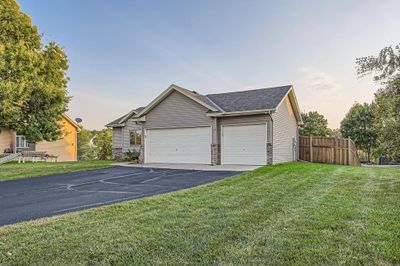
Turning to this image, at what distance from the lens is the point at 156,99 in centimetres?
1852

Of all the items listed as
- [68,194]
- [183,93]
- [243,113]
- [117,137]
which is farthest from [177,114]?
[68,194]

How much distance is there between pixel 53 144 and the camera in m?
30.1

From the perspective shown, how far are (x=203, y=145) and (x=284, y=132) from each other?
16.3 ft

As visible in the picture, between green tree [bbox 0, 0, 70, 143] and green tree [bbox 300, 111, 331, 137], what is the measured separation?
23582mm

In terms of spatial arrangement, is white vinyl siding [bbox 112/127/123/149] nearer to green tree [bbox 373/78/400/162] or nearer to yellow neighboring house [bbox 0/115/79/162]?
yellow neighboring house [bbox 0/115/79/162]

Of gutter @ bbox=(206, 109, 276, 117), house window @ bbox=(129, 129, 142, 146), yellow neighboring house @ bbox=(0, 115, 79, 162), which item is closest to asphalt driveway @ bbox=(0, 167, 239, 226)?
gutter @ bbox=(206, 109, 276, 117)

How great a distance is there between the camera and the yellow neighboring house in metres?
25.3

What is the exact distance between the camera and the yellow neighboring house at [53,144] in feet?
83.1

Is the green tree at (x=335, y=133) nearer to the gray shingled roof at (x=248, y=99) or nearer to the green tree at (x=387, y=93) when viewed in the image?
the gray shingled roof at (x=248, y=99)

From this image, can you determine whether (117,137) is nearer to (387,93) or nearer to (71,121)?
(71,121)

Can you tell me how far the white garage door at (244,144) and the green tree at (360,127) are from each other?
20.6 m

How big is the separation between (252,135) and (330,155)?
703 cm

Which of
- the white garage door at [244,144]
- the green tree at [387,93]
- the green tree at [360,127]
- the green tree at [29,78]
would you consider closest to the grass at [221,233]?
the green tree at [387,93]

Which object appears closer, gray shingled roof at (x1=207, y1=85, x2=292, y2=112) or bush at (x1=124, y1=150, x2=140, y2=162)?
gray shingled roof at (x1=207, y1=85, x2=292, y2=112)
